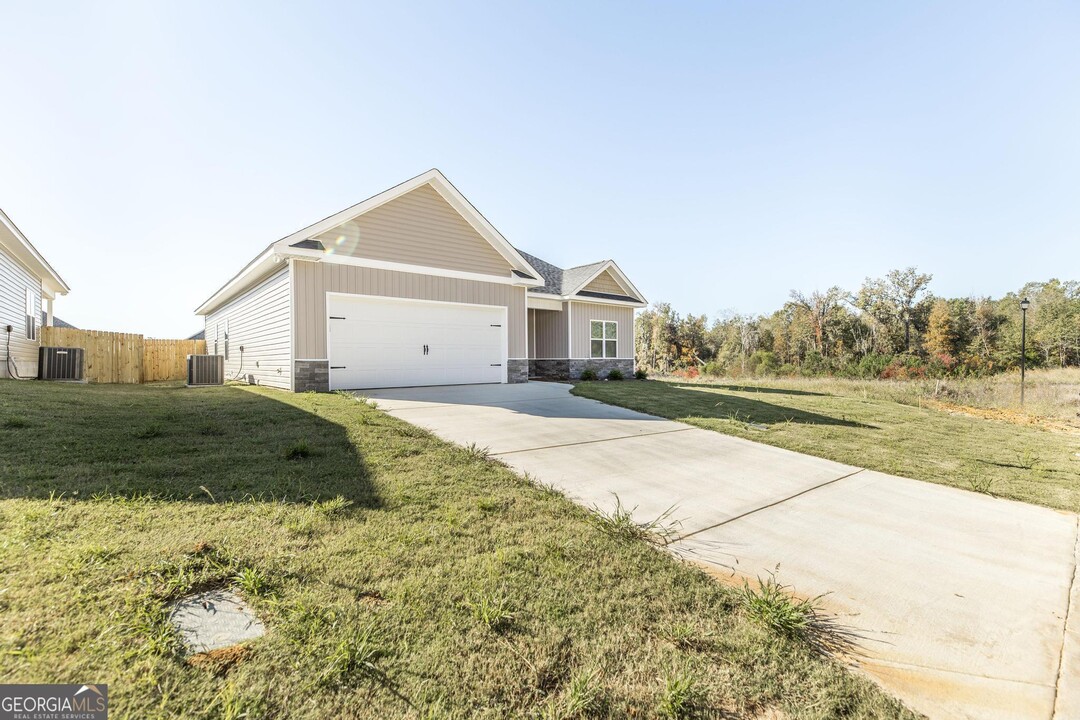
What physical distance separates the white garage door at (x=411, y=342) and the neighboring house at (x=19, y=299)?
7077 mm

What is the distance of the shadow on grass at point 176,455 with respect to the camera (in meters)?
2.94

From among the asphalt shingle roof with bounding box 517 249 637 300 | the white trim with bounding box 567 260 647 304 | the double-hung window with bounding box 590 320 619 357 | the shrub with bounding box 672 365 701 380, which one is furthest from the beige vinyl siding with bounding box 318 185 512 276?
the shrub with bounding box 672 365 701 380

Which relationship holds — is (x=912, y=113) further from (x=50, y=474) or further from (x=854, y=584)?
(x=50, y=474)

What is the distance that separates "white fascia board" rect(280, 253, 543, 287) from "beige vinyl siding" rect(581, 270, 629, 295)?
4.47 metres

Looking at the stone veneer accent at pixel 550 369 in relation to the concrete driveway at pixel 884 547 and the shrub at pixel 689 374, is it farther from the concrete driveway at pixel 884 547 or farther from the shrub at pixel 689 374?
the concrete driveway at pixel 884 547

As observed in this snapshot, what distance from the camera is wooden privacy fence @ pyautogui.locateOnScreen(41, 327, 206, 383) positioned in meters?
13.0

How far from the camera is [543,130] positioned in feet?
39.9

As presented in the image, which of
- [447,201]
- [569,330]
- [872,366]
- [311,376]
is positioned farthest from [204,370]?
[872,366]

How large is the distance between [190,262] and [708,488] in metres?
18.4

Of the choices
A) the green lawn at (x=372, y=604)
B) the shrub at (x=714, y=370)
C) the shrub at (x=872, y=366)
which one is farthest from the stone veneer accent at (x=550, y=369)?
the shrub at (x=872, y=366)

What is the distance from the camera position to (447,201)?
1096 cm

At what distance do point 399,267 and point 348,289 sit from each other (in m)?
1.31

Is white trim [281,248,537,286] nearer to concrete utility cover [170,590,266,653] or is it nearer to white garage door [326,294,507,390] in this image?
white garage door [326,294,507,390]

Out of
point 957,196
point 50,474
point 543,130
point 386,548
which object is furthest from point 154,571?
point 957,196
